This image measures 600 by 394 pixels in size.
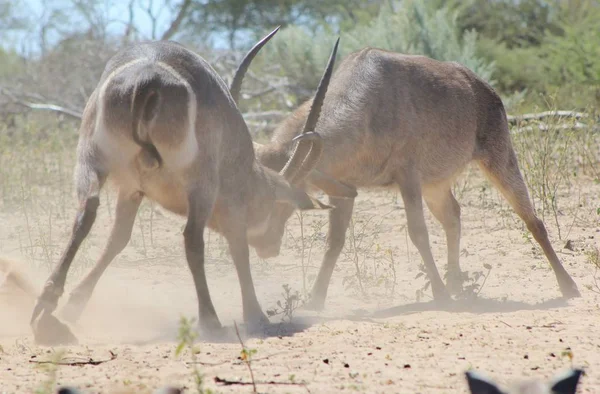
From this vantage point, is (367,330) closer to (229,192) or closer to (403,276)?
(229,192)

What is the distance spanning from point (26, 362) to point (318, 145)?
2504 millimetres

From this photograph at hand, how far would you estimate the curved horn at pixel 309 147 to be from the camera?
616 cm

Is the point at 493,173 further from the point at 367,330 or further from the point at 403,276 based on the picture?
the point at 367,330

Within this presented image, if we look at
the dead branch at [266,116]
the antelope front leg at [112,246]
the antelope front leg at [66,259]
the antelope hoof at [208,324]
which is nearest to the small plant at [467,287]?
the antelope hoof at [208,324]

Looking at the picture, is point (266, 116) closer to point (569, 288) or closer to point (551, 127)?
point (551, 127)

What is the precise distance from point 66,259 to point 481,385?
2.56 m

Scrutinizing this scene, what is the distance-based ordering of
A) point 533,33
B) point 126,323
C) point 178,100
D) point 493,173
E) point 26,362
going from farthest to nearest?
1. point 533,33
2. point 493,173
3. point 126,323
4. point 178,100
5. point 26,362

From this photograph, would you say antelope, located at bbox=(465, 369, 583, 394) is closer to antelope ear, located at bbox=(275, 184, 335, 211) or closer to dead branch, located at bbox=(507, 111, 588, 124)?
antelope ear, located at bbox=(275, 184, 335, 211)

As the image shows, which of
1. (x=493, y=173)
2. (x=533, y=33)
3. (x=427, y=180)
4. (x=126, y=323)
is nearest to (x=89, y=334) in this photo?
(x=126, y=323)

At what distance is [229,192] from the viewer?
5.82m

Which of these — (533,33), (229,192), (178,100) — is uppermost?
(533,33)

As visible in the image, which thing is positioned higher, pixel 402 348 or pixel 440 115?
pixel 440 115

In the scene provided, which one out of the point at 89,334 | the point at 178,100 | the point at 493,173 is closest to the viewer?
the point at 178,100

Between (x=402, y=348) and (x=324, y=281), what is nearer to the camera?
(x=402, y=348)
